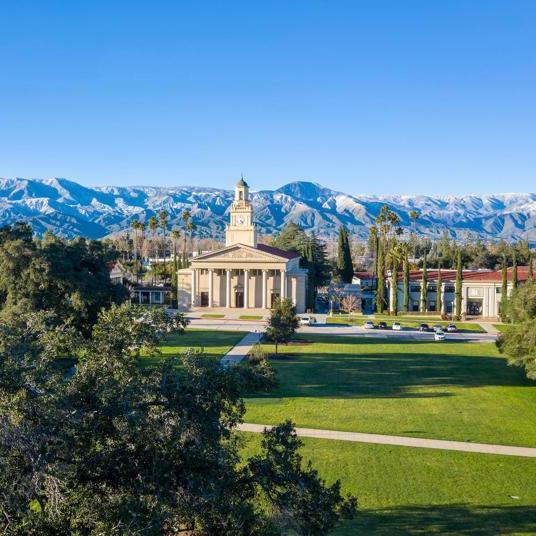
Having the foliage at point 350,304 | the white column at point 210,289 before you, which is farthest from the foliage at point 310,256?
the white column at point 210,289

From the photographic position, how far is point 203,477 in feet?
38.0

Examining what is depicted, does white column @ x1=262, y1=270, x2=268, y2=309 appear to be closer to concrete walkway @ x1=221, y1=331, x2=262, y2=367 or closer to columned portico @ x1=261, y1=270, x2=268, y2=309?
columned portico @ x1=261, y1=270, x2=268, y2=309

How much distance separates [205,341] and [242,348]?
212 inches

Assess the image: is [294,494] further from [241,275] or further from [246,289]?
[241,275]

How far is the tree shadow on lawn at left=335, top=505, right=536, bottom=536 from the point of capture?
16.7 meters

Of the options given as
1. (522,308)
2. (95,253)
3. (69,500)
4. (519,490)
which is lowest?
(519,490)

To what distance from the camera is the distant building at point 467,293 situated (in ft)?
257

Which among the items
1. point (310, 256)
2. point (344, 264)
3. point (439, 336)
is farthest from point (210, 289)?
point (439, 336)

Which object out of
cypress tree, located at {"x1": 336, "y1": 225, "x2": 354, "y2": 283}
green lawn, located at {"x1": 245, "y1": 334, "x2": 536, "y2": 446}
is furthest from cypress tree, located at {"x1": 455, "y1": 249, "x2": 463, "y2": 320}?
green lawn, located at {"x1": 245, "y1": 334, "x2": 536, "y2": 446}

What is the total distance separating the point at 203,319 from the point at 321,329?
50.8 feet

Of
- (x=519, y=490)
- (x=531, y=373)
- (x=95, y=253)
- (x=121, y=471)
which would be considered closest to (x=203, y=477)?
(x=121, y=471)

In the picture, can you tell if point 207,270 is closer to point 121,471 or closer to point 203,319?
point 203,319

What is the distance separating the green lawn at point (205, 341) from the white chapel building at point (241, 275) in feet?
61.4

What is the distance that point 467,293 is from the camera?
79438 mm
